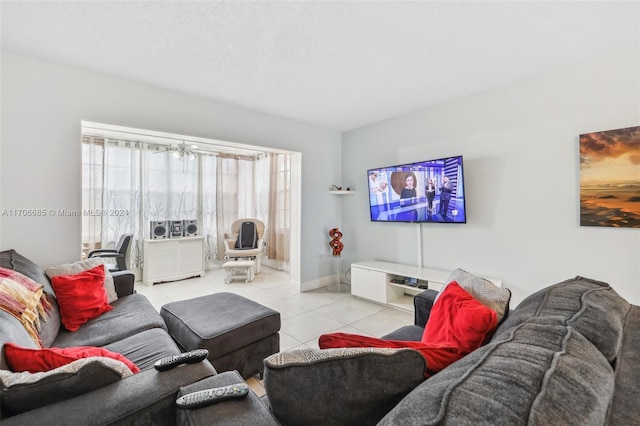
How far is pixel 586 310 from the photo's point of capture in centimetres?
88

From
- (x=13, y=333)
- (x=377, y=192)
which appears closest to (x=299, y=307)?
(x=377, y=192)

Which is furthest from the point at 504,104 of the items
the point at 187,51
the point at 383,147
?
the point at 187,51

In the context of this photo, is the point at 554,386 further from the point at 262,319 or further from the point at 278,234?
the point at 278,234

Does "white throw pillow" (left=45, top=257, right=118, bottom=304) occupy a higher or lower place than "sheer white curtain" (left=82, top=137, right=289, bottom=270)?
lower

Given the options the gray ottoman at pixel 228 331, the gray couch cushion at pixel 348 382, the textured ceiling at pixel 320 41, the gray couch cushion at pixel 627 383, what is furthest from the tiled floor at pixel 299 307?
the textured ceiling at pixel 320 41

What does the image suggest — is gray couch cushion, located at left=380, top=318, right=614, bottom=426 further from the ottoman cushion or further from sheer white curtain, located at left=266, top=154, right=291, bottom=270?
sheer white curtain, located at left=266, top=154, right=291, bottom=270

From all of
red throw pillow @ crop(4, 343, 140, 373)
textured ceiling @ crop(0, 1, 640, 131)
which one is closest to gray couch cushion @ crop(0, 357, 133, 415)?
red throw pillow @ crop(4, 343, 140, 373)

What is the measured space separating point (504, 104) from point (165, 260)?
5202mm

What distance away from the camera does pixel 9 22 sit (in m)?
1.89

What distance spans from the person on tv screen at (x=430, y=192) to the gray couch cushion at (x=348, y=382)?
2.83 metres

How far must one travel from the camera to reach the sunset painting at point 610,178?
224cm

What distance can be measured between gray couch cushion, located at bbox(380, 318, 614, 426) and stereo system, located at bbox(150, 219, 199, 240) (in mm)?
5043

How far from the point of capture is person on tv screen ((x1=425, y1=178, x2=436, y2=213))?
3307 mm

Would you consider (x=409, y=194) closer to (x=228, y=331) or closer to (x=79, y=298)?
(x=228, y=331)
